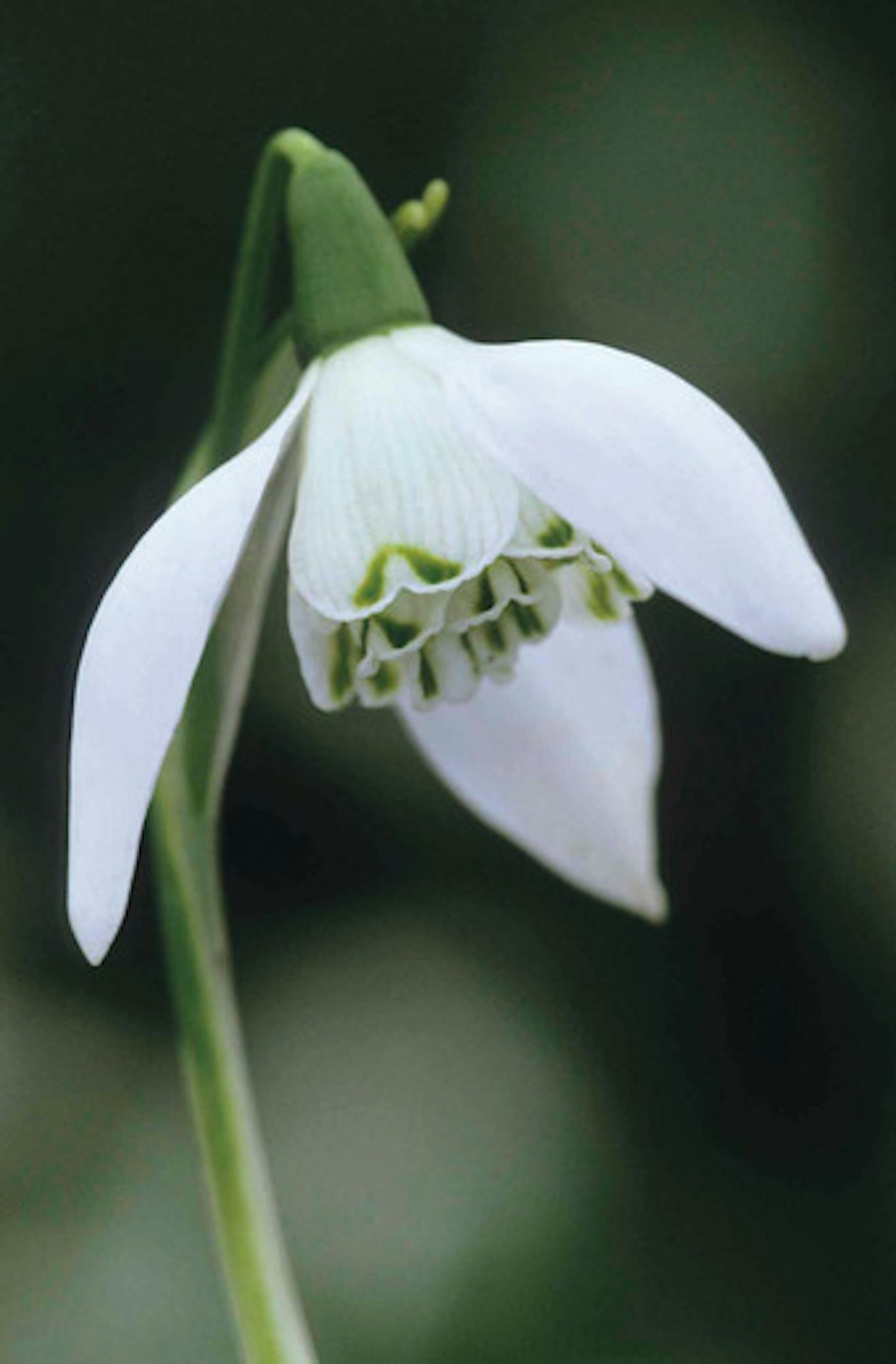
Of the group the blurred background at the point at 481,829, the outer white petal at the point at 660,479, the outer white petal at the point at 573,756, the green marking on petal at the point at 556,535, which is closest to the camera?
the outer white petal at the point at 660,479

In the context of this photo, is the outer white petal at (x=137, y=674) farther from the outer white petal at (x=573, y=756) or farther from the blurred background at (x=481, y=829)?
the blurred background at (x=481, y=829)

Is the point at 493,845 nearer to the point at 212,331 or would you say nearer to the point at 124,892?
the point at 212,331

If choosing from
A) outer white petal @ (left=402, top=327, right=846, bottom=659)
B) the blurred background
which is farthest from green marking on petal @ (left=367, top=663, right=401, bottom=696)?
the blurred background

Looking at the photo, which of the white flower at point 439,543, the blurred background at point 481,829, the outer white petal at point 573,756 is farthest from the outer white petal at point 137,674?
the blurred background at point 481,829

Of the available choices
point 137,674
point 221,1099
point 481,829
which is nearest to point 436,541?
point 137,674

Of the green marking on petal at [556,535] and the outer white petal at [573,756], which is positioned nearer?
the green marking on petal at [556,535]

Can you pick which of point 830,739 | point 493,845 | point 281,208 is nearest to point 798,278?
point 830,739
